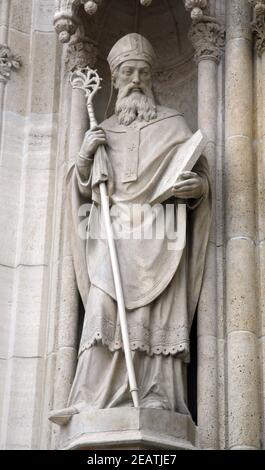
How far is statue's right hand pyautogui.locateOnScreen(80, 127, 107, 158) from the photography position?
34.0 ft

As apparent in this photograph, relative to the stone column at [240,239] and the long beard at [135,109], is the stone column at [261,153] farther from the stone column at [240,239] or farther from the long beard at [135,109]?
the long beard at [135,109]

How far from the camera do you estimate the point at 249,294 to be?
10.1 metres

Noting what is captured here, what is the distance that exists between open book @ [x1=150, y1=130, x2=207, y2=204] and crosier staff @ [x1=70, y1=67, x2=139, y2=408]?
34 centimetres

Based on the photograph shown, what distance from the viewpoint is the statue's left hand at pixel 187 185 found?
1007 cm

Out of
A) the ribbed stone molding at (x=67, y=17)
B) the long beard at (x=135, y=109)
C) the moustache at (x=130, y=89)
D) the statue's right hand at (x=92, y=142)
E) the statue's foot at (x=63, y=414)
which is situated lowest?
the statue's foot at (x=63, y=414)

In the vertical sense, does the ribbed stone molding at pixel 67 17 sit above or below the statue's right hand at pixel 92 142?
above

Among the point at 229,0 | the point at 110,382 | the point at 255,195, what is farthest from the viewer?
the point at 229,0

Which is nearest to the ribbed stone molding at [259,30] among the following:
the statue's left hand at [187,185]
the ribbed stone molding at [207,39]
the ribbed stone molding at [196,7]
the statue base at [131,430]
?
the ribbed stone molding at [207,39]

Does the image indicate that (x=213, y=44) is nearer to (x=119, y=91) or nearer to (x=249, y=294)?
(x=119, y=91)

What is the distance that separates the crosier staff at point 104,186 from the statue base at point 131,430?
12 centimetres

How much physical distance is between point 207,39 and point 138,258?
1.80 meters

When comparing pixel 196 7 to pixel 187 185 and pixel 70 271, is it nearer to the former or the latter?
pixel 187 185

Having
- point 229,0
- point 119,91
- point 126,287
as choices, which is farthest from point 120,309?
point 229,0

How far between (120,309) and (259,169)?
150cm
